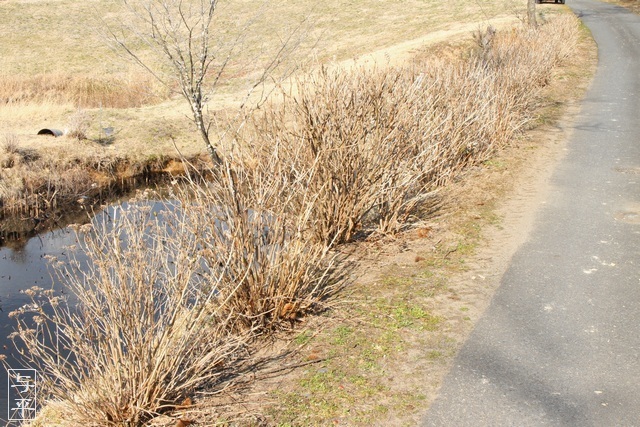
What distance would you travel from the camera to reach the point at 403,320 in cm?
638

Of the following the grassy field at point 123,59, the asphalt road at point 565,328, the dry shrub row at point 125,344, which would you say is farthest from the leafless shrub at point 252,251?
the grassy field at point 123,59

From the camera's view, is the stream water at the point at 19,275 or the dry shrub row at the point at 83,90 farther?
the dry shrub row at the point at 83,90

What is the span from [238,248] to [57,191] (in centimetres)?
1150

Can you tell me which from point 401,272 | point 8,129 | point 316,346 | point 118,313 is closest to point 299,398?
point 316,346

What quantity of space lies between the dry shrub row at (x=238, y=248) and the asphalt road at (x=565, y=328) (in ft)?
5.33

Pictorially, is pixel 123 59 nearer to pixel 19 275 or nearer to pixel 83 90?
pixel 83 90

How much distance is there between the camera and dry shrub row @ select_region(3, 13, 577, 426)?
4.91 m

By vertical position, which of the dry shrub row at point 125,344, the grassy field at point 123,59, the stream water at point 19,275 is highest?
the dry shrub row at point 125,344

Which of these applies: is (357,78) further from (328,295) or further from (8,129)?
A: (8,129)

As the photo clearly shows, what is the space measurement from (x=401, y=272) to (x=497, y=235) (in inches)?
67.2

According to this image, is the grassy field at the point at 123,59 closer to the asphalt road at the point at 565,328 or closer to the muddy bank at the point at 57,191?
the muddy bank at the point at 57,191

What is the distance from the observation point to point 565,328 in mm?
6172

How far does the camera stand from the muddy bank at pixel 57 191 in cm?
1517

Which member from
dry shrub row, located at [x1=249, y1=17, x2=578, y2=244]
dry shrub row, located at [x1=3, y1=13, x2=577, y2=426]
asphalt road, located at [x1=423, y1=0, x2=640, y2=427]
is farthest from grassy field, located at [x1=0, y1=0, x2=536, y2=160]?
asphalt road, located at [x1=423, y1=0, x2=640, y2=427]
